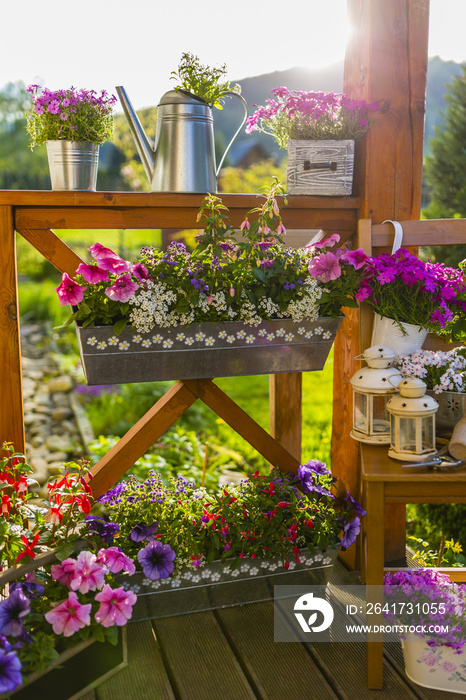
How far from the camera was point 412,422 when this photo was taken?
1586 millimetres

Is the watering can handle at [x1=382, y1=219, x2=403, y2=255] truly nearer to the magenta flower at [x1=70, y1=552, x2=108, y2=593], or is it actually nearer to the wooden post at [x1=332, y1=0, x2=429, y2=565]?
the wooden post at [x1=332, y1=0, x2=429, y2=565]

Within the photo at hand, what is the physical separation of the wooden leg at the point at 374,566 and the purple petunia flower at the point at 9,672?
2.65 feet

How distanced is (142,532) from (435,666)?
0.83m

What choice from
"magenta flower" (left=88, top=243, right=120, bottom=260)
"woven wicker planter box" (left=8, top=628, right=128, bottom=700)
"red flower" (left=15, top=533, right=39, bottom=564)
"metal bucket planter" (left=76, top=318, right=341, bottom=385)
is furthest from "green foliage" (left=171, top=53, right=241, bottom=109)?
"woven wicker planter box" (left=8, top=628, right=128, bottom=700)

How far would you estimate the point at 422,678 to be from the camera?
1572mm

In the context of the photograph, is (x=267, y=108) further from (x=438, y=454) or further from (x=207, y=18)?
(x=438, y=454)

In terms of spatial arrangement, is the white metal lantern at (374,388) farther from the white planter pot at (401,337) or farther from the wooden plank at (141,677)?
the wooden plank at (141,677)

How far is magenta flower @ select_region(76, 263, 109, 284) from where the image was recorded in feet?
5.07

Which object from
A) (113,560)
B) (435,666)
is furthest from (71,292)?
(435,666)

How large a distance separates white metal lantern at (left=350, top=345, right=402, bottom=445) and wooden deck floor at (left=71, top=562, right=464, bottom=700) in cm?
58

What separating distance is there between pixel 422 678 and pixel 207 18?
8.25ft

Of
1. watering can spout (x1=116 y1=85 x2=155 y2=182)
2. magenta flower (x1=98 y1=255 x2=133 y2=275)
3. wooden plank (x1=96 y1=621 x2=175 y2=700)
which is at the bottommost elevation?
wooden plank (x1=96 y1=621 x2=175 y2=700)

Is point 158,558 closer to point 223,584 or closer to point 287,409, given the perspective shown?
point 223,584

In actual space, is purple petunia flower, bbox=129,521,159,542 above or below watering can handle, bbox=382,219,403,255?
below
